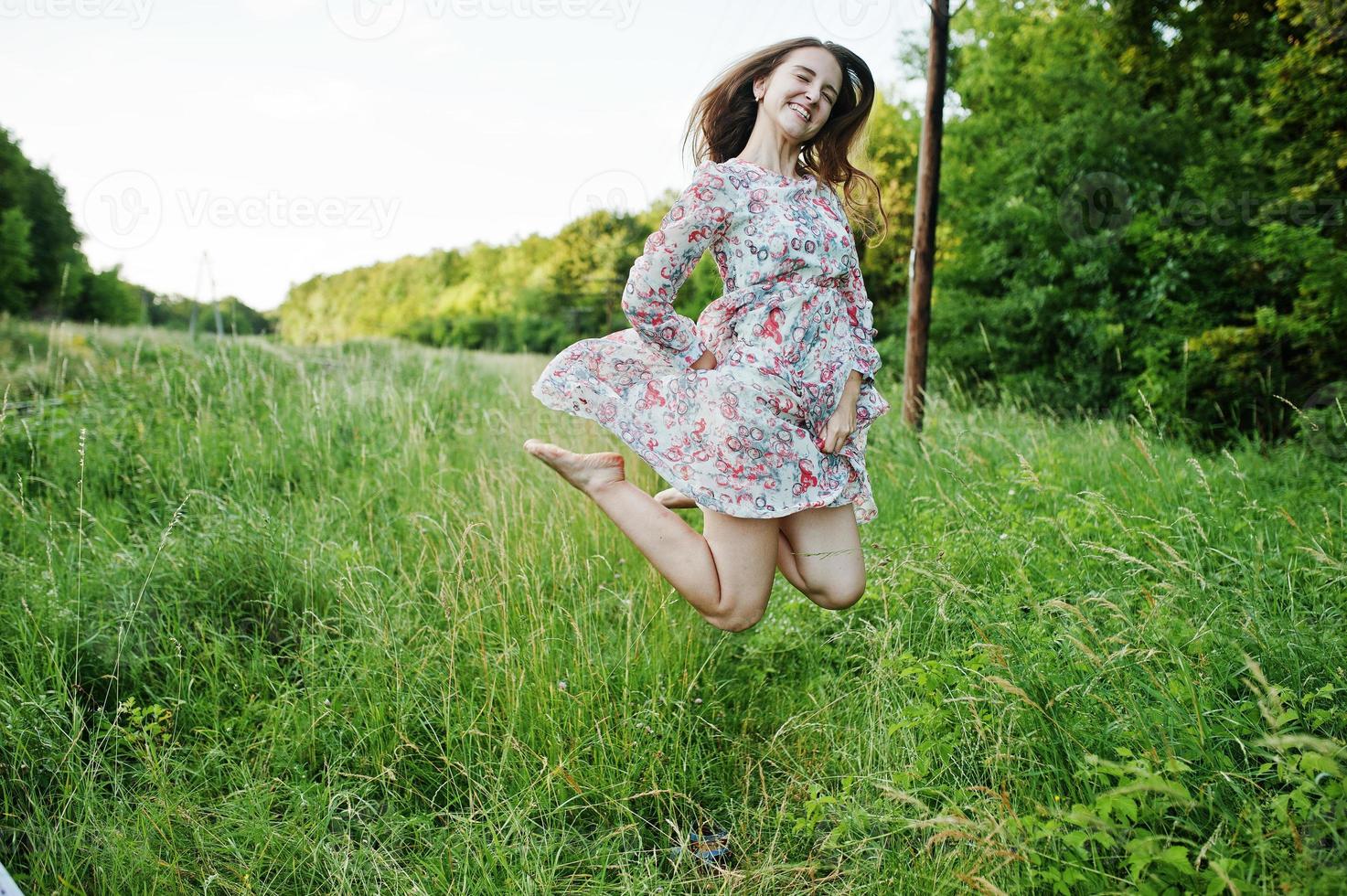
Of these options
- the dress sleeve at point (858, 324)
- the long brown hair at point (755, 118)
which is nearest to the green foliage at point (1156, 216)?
the long brown hair at point (755, 118)

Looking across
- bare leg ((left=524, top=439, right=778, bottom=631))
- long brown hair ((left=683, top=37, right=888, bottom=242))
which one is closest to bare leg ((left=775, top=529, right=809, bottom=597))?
bare leg ((left=524, top=439, right=778, bottom=631))

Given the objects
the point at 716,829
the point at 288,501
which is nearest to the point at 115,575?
the point at 288,501

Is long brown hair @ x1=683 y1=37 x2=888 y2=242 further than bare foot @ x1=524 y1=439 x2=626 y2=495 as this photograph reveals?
Yes

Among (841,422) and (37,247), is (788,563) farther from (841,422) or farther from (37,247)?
(37,247)

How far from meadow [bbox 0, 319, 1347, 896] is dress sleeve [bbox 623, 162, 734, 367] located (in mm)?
1040

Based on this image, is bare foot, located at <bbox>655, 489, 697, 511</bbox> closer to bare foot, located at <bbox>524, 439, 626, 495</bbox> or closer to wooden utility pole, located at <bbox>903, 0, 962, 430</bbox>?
bare foot, located at <bbox>524, 439, 626, 495</bbox>

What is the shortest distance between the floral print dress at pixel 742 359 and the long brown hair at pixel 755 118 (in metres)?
0.25

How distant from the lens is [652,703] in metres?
2.55

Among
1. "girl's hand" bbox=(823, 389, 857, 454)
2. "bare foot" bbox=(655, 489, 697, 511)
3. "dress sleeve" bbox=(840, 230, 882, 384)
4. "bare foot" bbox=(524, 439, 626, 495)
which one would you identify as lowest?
"bare foot" bbox=(655, 489, 697, 511)

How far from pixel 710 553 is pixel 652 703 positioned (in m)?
0.64

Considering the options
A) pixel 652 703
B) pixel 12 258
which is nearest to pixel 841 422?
pixel 652 703

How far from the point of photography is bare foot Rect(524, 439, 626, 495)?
2244 mm

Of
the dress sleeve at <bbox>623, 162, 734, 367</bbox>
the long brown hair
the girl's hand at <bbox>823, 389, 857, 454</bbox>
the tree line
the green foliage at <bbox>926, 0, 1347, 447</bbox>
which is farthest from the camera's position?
the tree line

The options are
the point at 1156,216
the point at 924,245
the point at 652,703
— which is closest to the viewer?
the point at 652,703
